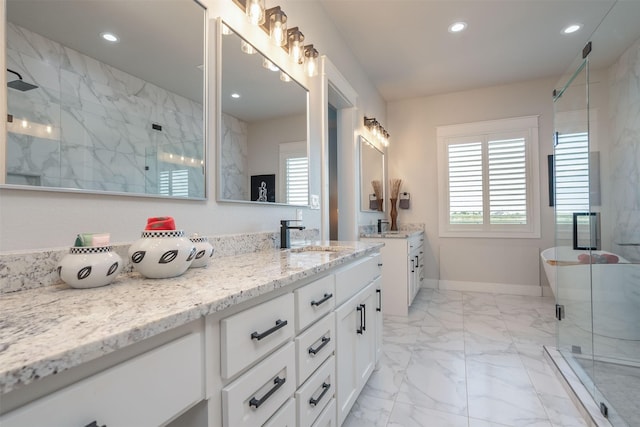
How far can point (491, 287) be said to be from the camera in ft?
13.9

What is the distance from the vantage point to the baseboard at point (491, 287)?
13.3 feet

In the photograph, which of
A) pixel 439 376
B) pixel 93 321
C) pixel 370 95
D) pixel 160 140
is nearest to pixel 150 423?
pixel 93 321

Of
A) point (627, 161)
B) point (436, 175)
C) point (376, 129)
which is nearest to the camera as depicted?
point (627, 161)

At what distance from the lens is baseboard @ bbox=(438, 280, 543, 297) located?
404cm

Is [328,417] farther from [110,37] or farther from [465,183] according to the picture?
[465,183]

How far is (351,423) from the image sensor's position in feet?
5.16

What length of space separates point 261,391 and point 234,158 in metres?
1.11

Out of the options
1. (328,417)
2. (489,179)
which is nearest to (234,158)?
(328,417)

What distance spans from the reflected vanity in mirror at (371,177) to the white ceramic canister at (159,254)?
2.71m

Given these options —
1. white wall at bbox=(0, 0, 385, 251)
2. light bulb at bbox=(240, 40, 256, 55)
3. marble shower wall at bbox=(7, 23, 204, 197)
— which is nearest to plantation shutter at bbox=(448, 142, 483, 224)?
white wall at bbox=(0, 0, 385, 251)

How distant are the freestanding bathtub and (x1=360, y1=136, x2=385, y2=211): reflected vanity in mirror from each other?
2011 millimetres

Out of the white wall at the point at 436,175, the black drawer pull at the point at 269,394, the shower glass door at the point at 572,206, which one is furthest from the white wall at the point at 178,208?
the white wall at the point at 436,175

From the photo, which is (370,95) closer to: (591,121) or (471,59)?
(471,59)

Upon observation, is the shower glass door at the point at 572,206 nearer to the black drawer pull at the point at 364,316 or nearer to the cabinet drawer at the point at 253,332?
the black drawer pull at the point at 364,316
